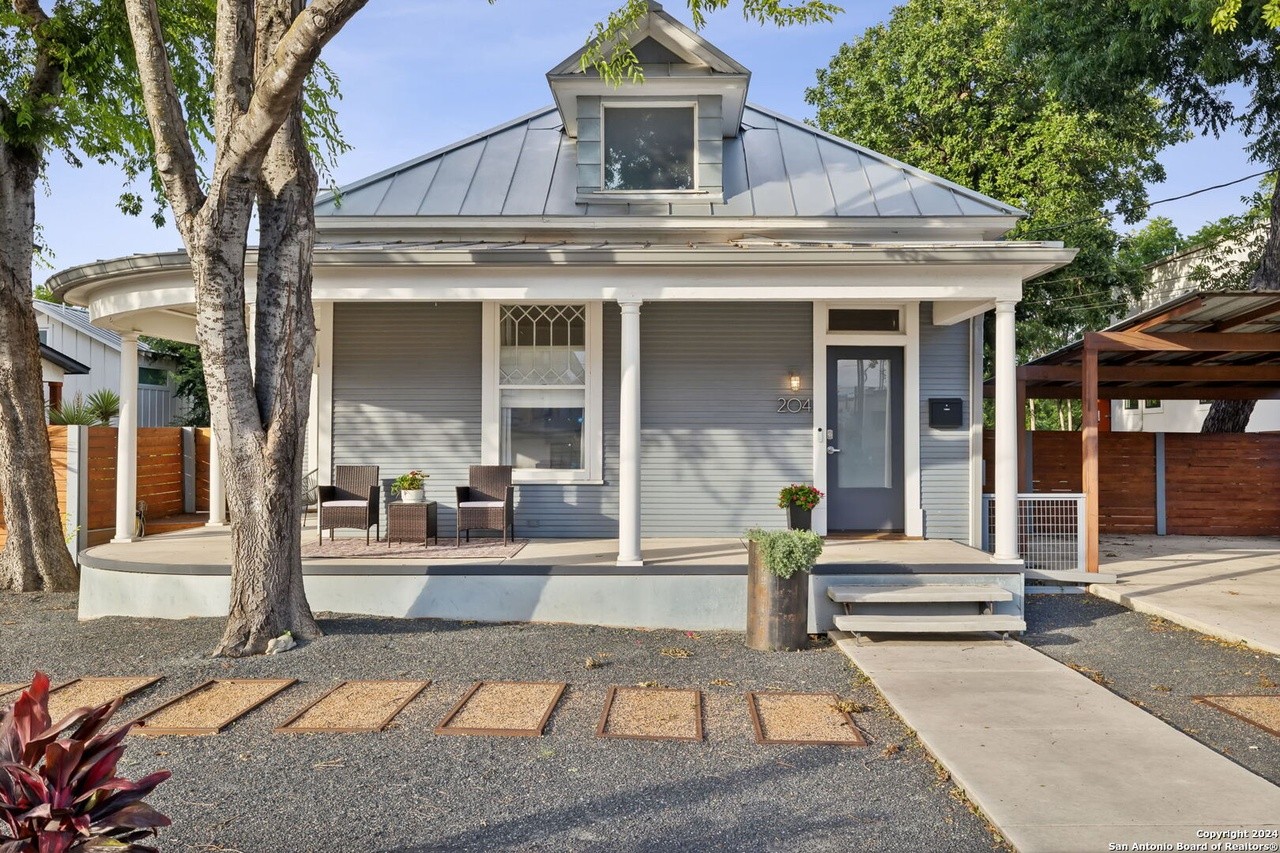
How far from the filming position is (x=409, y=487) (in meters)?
8.23

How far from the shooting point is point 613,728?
461 cm

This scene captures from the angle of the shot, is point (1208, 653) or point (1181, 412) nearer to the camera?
point (1208, 653)

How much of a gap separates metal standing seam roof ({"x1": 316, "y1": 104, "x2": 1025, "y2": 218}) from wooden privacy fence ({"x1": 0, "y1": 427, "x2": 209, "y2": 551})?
3939 millimetres

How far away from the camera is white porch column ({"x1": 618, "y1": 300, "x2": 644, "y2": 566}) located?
7215 millimetres

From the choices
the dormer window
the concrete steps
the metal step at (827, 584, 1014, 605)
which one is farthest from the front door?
the dormer window

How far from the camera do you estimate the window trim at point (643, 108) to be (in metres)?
9.50


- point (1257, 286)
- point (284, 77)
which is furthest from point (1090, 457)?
point (284, 77)

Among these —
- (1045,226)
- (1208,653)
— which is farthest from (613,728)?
(1045,226)

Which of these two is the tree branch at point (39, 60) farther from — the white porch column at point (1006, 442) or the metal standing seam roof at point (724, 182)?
the white porch column at point (1006, 442)

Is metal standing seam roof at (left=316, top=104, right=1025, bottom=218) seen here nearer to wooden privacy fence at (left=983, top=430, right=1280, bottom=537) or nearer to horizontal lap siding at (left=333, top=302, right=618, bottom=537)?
horizontal lap siding at (left=333, top=302, right=618, bottom=537)

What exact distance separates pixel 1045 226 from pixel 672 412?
1085 cm

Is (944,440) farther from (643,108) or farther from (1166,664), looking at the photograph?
(643,108)

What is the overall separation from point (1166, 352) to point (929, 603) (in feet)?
15.8

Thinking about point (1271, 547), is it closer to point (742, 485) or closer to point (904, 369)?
point (904, 369)
